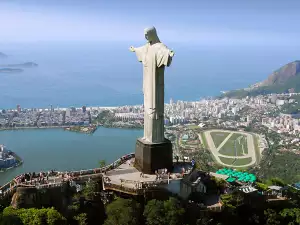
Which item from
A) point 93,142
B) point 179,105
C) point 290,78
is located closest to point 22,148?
point 93,142

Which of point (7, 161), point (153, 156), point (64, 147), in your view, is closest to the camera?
point (153, 156)

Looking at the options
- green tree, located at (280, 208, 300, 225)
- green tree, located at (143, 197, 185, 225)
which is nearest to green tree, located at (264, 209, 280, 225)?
green tree, located at (280, 208, 300, 225)

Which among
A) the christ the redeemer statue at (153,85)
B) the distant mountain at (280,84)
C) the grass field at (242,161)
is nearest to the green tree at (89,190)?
the christ the redeemer statue at (153,85)

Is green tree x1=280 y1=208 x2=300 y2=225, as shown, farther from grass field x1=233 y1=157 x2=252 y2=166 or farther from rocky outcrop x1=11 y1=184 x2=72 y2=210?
grass field x1=233 y1=157 x2=252 y2=166

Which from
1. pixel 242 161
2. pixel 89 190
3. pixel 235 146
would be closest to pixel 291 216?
pixel 89 190

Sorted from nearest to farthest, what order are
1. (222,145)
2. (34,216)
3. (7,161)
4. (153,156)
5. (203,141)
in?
(34,216)
(153,156)
(7,161)
(222,145)
(203,141)

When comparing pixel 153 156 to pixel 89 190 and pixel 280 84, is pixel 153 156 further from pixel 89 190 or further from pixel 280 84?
pixel 280 84
